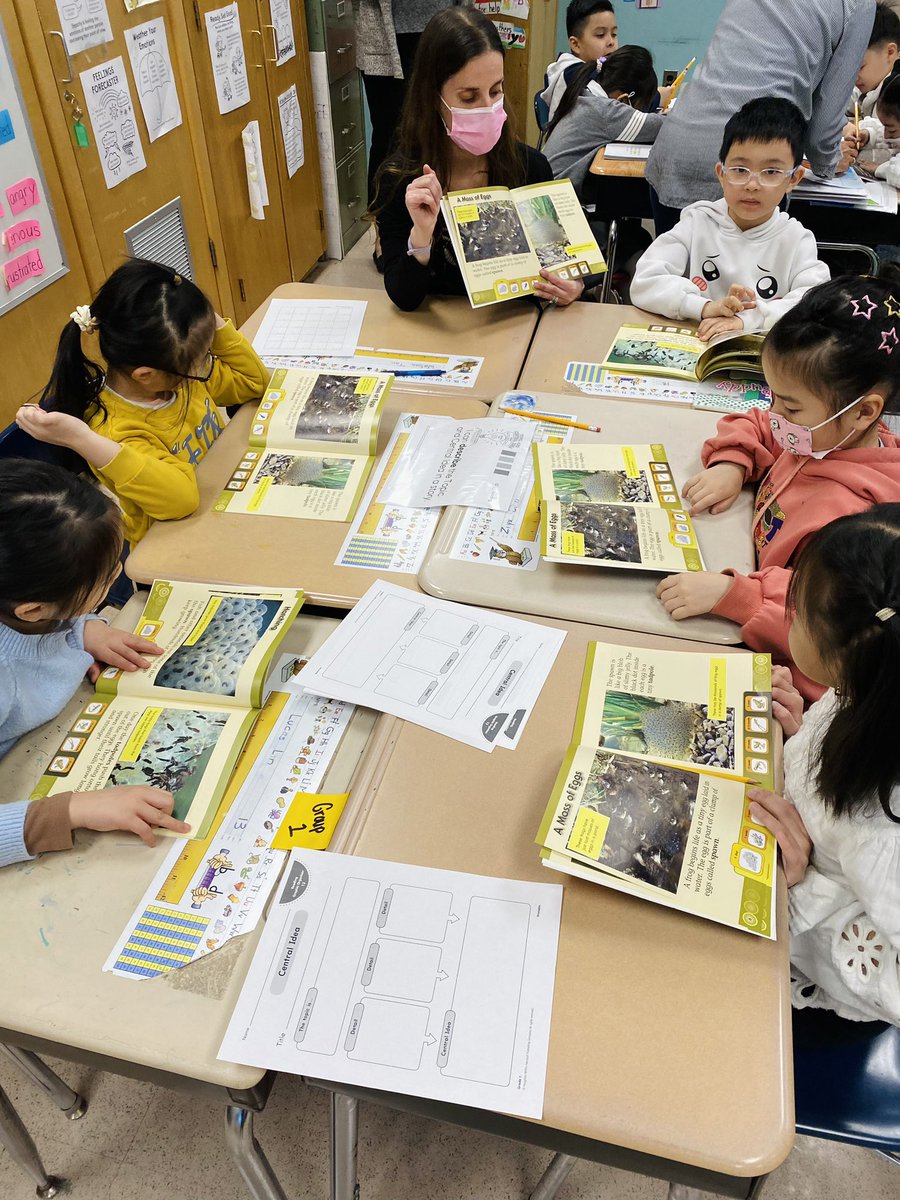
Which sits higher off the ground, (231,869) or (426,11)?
(426,11)

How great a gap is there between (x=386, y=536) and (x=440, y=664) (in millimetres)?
314

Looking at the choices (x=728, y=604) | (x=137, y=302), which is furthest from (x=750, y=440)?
(x=137, y=302)

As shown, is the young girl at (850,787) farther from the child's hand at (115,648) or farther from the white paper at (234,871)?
the child's hand at (115,648)

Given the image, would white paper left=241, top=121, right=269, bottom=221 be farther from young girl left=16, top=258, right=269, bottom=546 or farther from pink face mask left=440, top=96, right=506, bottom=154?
young girl left=16, top=258, right=269, bottom=546

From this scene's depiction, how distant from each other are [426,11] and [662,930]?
3950 millimetres

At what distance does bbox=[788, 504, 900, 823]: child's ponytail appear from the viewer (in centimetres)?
81

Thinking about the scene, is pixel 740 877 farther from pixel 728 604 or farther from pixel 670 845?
pixel 728 604

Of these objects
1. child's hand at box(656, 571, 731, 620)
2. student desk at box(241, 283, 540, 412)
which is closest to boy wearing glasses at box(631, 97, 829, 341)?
student desk at box(241, 283, 540, 412)

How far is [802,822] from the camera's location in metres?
0.94

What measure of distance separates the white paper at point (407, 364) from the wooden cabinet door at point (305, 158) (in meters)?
1.97

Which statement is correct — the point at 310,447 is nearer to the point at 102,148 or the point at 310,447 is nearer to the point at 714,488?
the point at 714,488

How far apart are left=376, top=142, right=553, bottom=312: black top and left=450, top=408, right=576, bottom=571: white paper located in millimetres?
759

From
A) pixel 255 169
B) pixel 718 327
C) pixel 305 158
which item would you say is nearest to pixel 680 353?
pixel 718 327

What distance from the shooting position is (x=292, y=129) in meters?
→ 3.49
